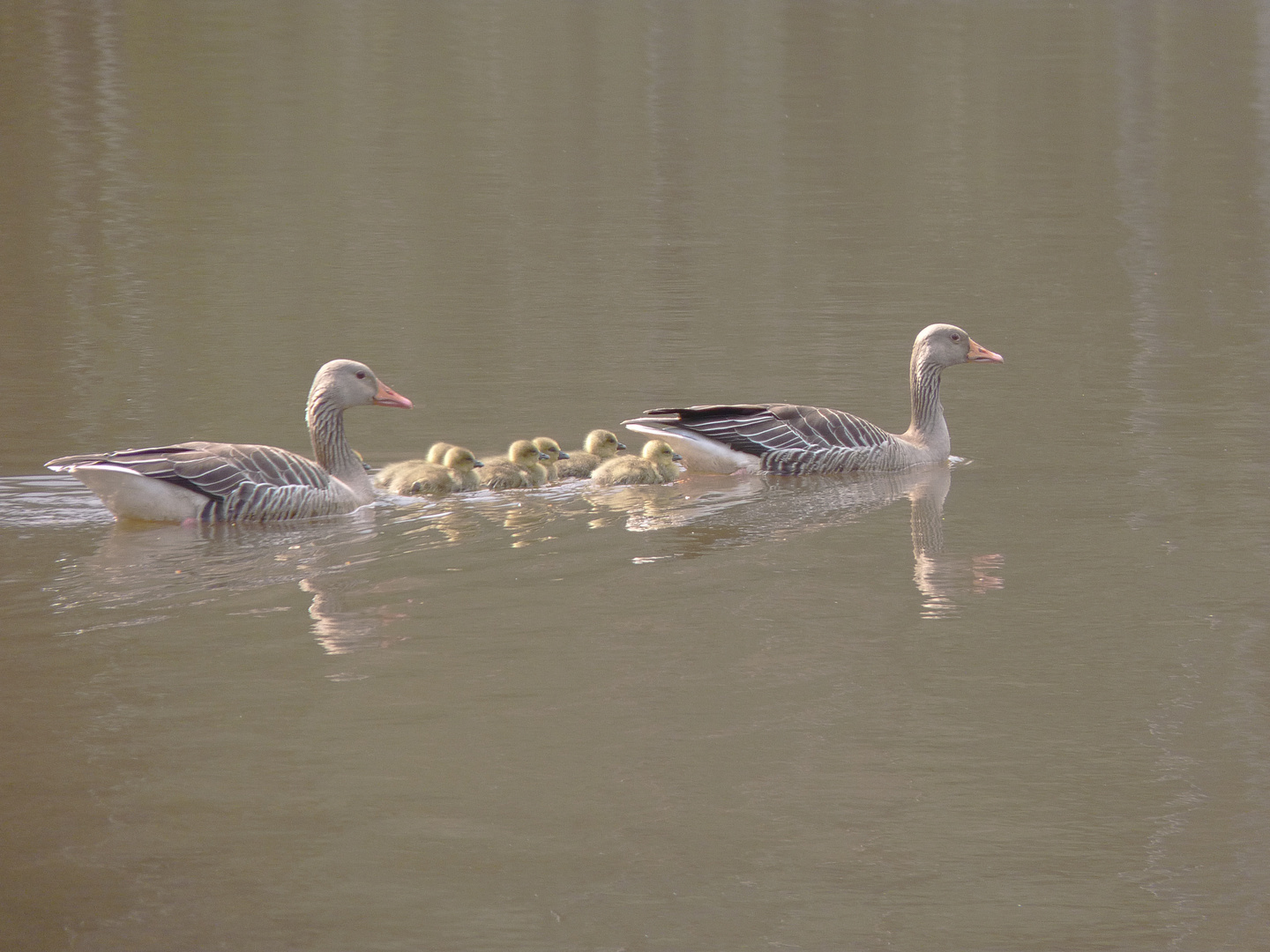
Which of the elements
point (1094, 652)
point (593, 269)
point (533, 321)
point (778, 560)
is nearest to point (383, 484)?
point (778, 560)

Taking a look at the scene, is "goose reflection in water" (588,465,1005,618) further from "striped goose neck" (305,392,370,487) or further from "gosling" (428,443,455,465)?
"striped goose neck" (305,392,370,487)

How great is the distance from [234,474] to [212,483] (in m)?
0.15

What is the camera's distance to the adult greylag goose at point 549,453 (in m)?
12.8

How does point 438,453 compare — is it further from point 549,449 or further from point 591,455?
point 591,455

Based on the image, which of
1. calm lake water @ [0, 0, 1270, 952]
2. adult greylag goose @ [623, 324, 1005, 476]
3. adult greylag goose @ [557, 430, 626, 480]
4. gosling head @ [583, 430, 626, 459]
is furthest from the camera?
adult greylag goose @ [623, 324, 1005, 476]

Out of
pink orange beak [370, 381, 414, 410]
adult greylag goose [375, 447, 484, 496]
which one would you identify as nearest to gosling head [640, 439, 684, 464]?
adult greylag goose [375, 447, 484, 496]

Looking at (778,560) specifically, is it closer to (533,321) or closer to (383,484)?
(383,484)

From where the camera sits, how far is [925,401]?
14336mm

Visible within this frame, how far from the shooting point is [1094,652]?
918 centimetres

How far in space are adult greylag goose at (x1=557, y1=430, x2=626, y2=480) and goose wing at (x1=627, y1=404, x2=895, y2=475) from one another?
1.01 ft

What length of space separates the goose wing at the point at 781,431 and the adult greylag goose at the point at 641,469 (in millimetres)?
289

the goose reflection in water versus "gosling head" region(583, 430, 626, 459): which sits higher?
"gosling head" region(583, 430, 626, 459)

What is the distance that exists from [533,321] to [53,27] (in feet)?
142

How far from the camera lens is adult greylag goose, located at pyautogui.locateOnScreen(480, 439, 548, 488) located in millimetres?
12500
